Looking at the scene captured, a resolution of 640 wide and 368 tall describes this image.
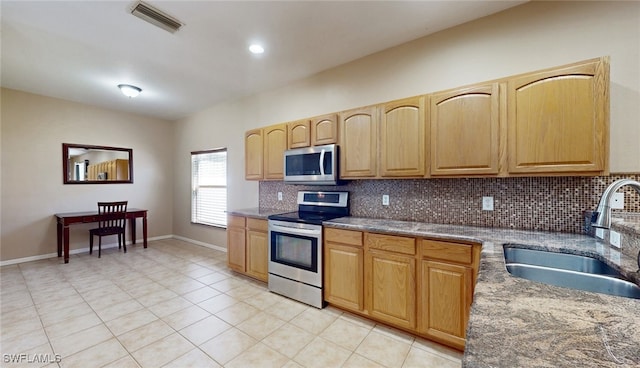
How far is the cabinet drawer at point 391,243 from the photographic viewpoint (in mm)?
2125

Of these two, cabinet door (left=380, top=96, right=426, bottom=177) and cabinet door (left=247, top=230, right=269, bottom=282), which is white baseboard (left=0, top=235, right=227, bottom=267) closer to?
cabinet door (left=247, top=230, right=269, bottom=282)

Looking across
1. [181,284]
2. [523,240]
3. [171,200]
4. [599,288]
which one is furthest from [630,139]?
[171,200]

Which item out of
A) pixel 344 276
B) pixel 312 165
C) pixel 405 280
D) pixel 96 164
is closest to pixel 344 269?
pixel 344 276

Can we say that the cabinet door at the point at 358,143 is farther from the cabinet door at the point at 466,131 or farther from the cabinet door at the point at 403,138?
the cabinet door at the point at 466,131

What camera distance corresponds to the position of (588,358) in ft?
1.86

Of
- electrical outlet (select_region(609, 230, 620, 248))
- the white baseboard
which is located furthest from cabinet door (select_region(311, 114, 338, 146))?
the white baseboard

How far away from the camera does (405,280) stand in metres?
2.16

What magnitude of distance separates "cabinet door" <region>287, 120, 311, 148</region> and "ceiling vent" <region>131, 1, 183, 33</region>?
148cm

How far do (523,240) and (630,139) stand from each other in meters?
1.05

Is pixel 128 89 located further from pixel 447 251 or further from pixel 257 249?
pixel 447 251

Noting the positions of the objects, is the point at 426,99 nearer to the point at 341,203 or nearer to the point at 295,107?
the point at 341,203

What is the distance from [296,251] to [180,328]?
124cm

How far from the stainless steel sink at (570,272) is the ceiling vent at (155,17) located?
3159 millimetres

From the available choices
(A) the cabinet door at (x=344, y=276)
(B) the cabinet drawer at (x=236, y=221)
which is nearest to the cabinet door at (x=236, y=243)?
(B) the cabinet drawer at (x=236, y=221)
